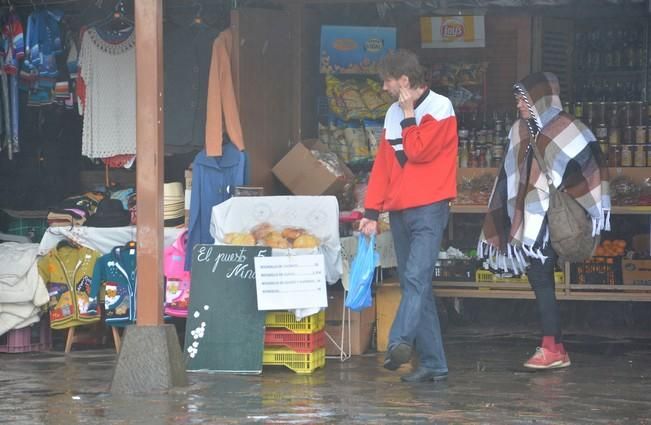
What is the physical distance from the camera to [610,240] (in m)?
11.2

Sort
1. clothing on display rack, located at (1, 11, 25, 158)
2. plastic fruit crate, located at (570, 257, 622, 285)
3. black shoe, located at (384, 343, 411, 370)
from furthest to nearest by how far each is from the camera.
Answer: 1. clothing on display rack, located at (1, 11, 25, 158)
2. plastic fruit crate, located at (570, 257, 622, 285)
3. black shoe, located at (384, 343, 411, 370)

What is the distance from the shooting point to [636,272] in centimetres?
1062

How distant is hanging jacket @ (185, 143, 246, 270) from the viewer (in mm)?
9922

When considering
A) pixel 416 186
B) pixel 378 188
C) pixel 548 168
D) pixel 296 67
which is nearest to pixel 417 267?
pixel 416 186

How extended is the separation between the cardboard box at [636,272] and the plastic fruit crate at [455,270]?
126 cm

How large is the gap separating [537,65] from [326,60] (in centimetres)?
190

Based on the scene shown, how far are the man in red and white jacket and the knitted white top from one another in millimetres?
3411

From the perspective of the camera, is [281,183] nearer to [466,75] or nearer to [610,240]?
[466,75]

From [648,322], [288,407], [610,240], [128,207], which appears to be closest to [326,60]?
[128,207]

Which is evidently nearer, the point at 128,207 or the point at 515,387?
the point at 515,387

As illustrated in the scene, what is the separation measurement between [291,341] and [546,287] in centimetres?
181

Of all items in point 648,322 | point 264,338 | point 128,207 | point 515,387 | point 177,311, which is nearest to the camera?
point 515,387

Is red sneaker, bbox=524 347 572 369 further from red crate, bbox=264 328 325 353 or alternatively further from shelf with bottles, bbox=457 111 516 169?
shelf with bottles, bbox=457 111 516 169

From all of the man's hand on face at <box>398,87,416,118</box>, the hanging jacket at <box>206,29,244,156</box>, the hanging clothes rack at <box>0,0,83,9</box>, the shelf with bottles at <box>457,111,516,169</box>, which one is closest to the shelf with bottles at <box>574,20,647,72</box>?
the shelf with bottles at <box>457,111,516,169</box>
